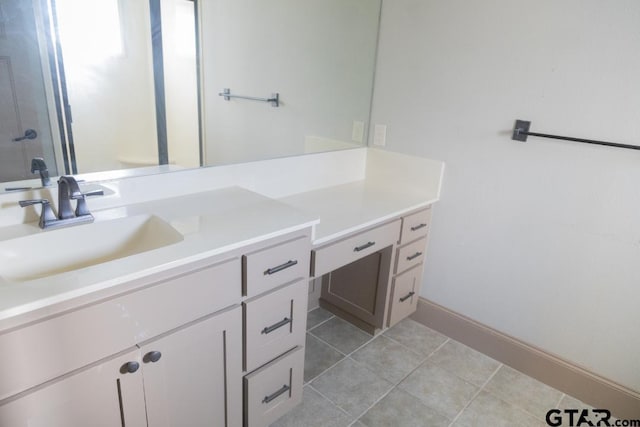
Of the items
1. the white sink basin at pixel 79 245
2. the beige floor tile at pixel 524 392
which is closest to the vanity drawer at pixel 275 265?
the white sink basin at pixel 79 245

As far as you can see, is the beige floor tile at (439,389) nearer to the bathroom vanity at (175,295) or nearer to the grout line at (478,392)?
the grout line at (478,392)

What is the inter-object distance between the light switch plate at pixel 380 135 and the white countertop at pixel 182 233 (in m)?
0.94

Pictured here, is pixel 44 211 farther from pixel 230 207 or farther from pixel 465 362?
pixel 465 362

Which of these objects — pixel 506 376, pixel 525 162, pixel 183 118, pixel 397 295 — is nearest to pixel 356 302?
pixel 397 295

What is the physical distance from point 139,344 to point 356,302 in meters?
1.37

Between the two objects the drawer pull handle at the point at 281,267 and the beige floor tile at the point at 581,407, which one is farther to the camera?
the beige floor tile at the point at 581,407

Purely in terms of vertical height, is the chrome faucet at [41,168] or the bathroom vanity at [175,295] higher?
the chrome faucet at [41,168]

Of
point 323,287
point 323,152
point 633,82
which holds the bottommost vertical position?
point 323,287

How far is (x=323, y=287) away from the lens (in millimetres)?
2455

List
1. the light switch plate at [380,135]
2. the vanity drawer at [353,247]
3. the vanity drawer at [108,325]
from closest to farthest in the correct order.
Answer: the vanity drawer at [108,325] → the vanity drawer at [353,247] → the light switch plate at [380,135]

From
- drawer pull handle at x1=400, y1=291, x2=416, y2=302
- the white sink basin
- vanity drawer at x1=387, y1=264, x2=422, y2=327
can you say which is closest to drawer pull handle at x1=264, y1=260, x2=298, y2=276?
the white sink basin

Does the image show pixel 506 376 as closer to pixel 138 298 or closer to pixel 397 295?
pixel 397 295

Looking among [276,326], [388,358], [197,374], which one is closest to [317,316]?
[388,358]

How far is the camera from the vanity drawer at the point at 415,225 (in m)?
2.04
